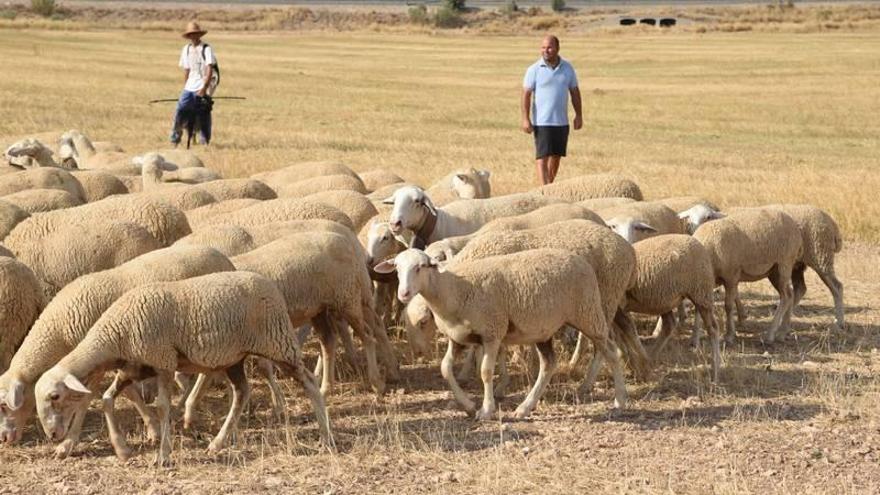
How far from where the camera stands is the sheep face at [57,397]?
7562mm

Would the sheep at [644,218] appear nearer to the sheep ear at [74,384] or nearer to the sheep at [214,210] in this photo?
the sheep at [214,210]

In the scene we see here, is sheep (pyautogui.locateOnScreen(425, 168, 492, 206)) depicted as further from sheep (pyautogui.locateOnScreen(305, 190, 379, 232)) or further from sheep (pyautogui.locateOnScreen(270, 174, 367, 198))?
sheep (pyautogui.locateOnScreen(305, 190, 379, 232))

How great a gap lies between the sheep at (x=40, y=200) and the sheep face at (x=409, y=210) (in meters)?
3.19

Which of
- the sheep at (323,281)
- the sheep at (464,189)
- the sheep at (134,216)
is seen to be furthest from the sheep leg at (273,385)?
the sheep at (464,189)

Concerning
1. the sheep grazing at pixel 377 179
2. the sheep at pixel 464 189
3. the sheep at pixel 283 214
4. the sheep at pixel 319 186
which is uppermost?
the sheep at pixel 283 214

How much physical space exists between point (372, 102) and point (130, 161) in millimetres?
20917

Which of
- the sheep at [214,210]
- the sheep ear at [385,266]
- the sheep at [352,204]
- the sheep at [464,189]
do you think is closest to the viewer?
the sheep ear at [385,266]

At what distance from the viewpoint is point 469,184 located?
14156 millimetres

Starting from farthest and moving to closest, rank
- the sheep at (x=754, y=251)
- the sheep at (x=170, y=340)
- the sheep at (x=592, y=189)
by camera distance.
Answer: the sheep at (x=592, y=189) < the sheep at (x=754, y=251) < the sheep at (x=170, y=340)

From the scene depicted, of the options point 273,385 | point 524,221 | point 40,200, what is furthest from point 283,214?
point 273,385

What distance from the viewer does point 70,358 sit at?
7730 mm

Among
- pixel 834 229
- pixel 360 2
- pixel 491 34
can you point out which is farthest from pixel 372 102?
pixel 360 2

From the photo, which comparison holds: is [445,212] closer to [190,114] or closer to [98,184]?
[98,184]

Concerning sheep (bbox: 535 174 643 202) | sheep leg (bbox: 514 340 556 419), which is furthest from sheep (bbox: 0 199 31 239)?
sheep (bbox: 535 174 643 202)
